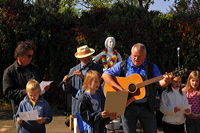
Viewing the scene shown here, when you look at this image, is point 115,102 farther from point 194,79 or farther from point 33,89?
point 194,79

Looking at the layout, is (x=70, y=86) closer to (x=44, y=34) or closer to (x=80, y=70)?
(x=80, y=70)

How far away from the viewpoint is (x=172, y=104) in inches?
195

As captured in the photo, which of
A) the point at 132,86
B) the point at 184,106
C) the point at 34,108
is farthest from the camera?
the point at 184,106

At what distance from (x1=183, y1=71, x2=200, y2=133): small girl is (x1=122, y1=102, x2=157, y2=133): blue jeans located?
97 cm

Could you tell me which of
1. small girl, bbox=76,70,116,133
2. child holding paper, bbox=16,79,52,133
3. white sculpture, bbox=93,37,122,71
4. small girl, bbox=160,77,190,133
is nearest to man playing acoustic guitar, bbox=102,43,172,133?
small girl, bbox=76,70,116,133

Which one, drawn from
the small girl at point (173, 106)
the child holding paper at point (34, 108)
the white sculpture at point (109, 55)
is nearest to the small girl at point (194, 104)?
the small girl at point (173, 106)

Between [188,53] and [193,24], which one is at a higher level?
[193,24]

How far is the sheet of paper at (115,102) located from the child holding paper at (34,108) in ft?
3.19

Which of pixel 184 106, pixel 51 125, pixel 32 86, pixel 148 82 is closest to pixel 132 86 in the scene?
pixel 148 82

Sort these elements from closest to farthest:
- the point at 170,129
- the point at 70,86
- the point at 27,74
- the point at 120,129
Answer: the point at 27,74, the point at 170,129, the point at 70,86, the point at 120,129

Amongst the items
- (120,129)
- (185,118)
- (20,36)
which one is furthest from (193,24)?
(20,36)

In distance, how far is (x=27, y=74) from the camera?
4297 millimetres

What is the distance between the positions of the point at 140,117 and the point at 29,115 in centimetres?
157

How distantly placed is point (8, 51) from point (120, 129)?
A: 4488 millimetres
